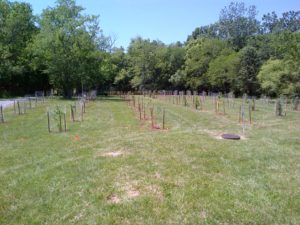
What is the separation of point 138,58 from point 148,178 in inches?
2507

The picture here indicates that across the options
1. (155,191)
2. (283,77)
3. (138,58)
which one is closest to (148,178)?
(155,191)

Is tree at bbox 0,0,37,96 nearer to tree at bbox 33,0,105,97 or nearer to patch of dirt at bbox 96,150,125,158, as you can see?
tree at bbox 33,0,105,97

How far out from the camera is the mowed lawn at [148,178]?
263 inches

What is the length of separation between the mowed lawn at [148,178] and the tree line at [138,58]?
29305 millimetres

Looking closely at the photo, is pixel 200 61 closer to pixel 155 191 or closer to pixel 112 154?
pixel 112 154

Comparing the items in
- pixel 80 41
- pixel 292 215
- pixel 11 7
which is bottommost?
pixel 292 215

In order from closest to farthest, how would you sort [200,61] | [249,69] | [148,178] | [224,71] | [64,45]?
[148,178] → [64,45] → [249,69] → [224,71] → [200,61]

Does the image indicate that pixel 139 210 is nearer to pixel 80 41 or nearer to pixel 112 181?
pixel 112 181

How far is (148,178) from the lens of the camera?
28.5 feet

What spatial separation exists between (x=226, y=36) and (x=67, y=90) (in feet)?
137

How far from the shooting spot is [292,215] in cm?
661

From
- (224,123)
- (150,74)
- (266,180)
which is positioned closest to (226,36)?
(150,74)

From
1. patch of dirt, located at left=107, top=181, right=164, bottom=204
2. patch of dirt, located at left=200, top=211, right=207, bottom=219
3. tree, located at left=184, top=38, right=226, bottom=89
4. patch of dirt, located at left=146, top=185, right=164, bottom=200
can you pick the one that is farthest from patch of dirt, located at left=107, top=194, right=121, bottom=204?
tree, located at left=184, top=38, right=226, bottom=89

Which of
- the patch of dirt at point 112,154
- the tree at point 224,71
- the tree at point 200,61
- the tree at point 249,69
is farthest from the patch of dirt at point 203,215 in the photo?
the tree at point 200,61
